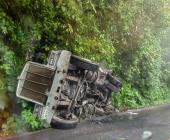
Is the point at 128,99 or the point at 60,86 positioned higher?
the point at 60,86

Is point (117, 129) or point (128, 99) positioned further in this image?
point (128, 99)

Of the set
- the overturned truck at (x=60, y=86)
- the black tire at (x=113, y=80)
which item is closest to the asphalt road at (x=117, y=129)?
the overturned truck at (x=60, y=86)

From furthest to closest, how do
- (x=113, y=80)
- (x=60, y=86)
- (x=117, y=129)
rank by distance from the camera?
(x=113, y=80) < (x=117, y=129) < (x=60, y=86)

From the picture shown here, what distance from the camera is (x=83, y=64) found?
11.0m

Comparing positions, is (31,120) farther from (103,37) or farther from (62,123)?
(103,37)

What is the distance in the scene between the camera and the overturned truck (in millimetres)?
10391

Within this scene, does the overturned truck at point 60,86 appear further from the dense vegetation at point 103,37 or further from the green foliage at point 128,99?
the green foliage at point 128,99

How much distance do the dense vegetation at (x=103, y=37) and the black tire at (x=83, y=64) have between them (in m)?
0.97

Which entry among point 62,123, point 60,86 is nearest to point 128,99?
point 62,123

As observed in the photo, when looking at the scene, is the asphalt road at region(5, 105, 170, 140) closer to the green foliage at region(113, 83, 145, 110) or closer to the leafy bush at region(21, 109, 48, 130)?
the leafy bush at region(21, 109, 48, 130)

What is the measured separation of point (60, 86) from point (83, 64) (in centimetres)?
95

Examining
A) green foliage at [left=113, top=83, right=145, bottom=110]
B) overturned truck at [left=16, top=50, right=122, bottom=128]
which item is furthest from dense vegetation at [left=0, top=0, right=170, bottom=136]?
overturned truck at [left=16, top=50, right=122, bottom=128]

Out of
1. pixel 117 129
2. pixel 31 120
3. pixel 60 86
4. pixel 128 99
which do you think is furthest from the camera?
pixel 128 99

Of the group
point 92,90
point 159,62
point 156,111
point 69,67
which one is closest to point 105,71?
point 92,90
